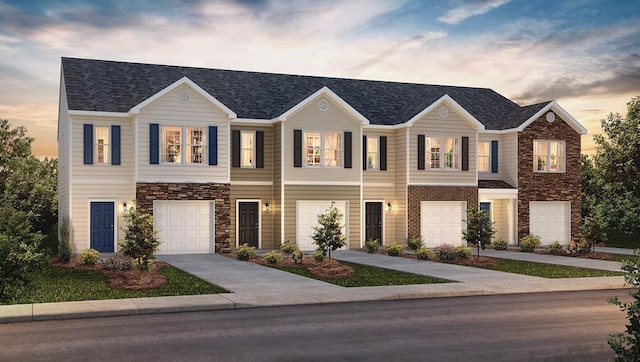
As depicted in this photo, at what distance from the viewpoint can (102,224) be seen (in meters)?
30.3

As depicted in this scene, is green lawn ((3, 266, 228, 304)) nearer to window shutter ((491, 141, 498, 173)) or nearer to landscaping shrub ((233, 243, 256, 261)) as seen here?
landscaping shrub ((233, 243, 256, 261))

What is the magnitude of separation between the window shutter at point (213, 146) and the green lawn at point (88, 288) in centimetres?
894

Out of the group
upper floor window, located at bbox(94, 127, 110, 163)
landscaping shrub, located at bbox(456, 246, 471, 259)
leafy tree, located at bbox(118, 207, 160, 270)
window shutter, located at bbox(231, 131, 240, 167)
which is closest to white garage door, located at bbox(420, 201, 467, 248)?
landscaping shrub, located at bbox(456, 246, 471, 259)

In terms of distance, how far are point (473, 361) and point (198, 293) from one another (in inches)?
359

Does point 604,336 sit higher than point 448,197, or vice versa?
point 448,197

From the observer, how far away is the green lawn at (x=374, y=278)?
816 inches

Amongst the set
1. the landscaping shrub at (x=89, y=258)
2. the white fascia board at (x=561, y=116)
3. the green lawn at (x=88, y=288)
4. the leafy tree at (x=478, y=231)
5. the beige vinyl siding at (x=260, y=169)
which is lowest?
the green lawn at (x=88, y=288)

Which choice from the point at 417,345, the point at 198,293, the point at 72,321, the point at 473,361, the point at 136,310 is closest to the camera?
the point at 473,361

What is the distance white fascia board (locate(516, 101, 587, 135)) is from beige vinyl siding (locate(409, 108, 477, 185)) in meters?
3.04

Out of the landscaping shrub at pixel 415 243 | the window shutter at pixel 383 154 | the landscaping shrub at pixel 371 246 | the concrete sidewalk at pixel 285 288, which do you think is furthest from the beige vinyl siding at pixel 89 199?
the landscaping shrub at pixel 415 243

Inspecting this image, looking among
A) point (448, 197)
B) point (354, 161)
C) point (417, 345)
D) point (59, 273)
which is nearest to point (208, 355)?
point (417, 345)

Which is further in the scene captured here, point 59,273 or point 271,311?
point 59,273

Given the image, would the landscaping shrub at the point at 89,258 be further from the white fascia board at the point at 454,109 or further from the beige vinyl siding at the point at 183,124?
the white fascia board at the point at 454,109

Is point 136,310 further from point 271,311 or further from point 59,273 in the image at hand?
point 59,273
